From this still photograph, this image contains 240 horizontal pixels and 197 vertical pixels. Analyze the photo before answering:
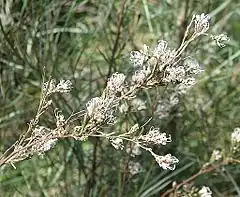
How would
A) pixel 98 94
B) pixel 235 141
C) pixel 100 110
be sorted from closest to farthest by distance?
pixel 100 110, pixel 235 141, pixel 98 94

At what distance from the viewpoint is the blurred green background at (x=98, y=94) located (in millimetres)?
825

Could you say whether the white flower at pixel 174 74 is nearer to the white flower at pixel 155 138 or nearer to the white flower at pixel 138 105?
the white flower at pixel 155 138

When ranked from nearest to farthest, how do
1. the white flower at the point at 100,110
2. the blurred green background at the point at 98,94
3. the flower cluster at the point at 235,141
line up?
the white flower at the point at 100,110, the flower cluster at the point at 235,141, the blurred green background at the point at 98,94

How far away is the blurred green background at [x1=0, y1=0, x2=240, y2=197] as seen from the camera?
0.82 meters

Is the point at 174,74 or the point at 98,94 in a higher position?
the point at 98,94

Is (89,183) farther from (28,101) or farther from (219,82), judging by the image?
(219,82)

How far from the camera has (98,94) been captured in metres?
0.90

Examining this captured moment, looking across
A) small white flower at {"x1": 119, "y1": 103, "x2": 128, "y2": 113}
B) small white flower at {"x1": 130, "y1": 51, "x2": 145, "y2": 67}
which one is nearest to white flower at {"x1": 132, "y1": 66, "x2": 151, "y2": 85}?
small white flower at {"x1": 130, "y1": 51, "x2": 145, "y2": 67}

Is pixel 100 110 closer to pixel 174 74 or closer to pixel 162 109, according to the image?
pixel 174 74

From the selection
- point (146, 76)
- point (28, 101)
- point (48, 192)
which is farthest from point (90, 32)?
point (146, 76)

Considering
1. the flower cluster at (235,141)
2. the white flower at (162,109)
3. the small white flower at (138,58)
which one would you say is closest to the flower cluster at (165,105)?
the white flower at (162,109)

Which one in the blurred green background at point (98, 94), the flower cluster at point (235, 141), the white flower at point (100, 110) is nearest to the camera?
the white flower at point (100, 110)

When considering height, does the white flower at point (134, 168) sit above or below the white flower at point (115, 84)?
below

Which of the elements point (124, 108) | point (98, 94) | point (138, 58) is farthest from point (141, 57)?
point (98, 94)
